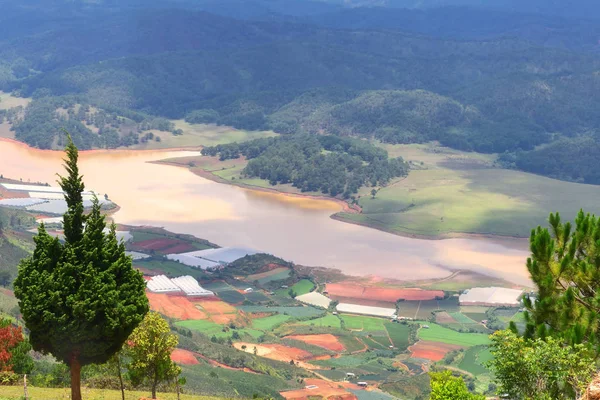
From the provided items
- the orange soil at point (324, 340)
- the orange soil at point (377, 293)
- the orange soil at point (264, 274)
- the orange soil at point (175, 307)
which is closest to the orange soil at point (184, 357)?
the orange soil at point (324, 340)

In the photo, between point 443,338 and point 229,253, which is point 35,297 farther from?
point 229,253

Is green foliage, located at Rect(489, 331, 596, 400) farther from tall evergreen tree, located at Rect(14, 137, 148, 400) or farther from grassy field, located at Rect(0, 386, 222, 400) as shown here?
grassy field, located at Rect(0, 386, 222, 400)

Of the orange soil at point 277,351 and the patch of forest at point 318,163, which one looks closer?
the orange soil at point 277,351

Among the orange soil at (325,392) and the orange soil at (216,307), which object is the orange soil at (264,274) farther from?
the orange soil at (325,392)

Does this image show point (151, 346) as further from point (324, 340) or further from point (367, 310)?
point (367, 310)

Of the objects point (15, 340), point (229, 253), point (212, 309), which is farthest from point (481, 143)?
point (15, 340)

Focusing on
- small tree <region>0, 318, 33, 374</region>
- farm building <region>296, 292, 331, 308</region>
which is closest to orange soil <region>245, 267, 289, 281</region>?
farm building <region>296, 292, 331, 308</region>
